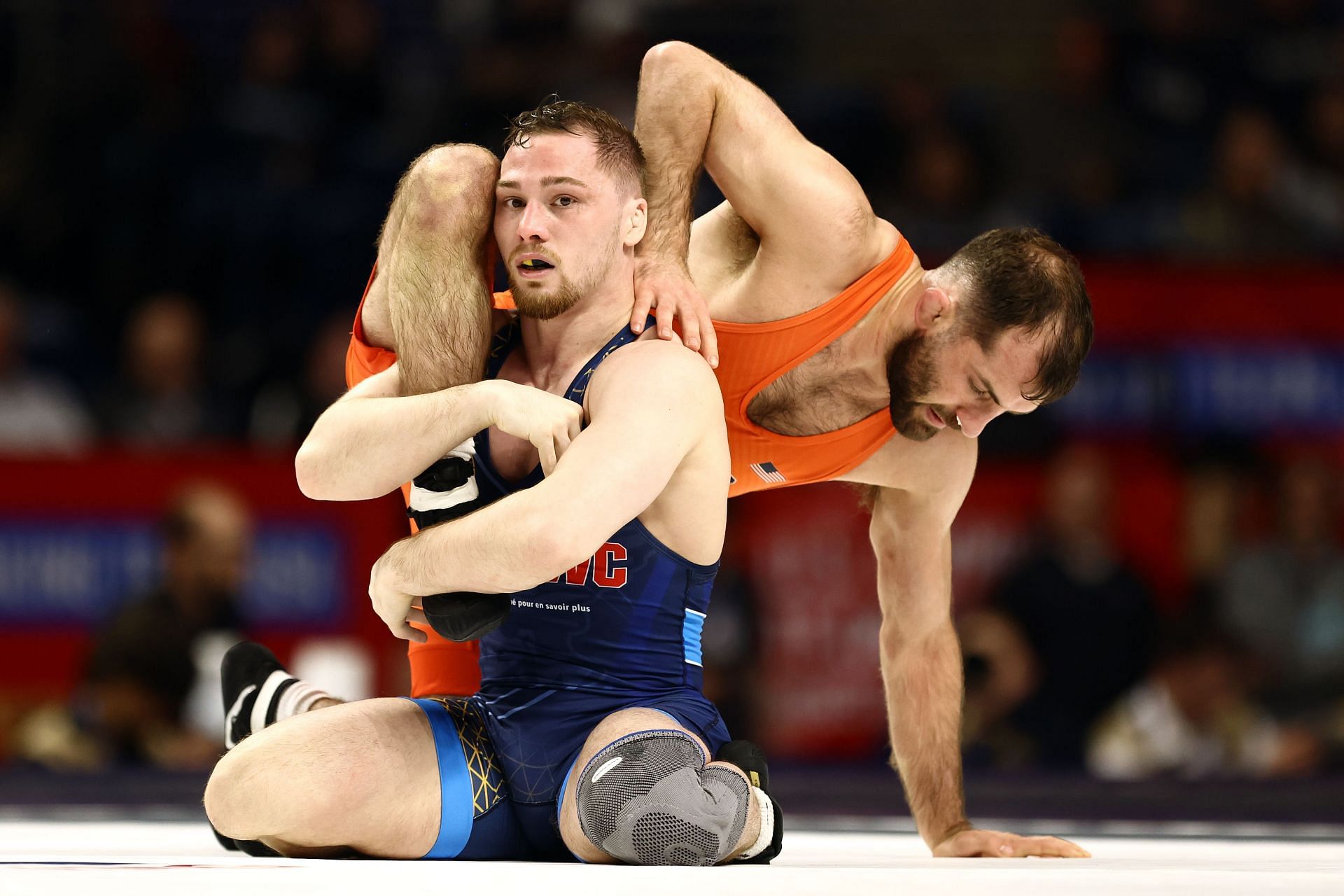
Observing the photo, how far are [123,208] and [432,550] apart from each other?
5.13m

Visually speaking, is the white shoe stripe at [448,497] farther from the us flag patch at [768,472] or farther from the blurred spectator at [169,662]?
the blurred spectator at [169,662]

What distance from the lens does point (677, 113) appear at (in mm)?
3291

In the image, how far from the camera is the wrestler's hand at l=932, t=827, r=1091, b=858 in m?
2.95

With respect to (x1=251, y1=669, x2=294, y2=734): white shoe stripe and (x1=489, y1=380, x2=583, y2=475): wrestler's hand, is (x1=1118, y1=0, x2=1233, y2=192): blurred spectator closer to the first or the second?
(x1=251, y1=669, x2=294, y2=734): white shoe stripe

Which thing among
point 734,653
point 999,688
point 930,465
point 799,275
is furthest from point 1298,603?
point 799,275

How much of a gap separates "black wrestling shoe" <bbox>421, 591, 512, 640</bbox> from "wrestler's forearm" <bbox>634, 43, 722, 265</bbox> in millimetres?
929

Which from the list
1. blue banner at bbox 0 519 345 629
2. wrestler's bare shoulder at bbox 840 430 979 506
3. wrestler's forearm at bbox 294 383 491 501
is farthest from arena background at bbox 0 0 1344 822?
wrestler's forearm at bbox 294 383 491 501

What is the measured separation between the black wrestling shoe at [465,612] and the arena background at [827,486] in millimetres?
2375

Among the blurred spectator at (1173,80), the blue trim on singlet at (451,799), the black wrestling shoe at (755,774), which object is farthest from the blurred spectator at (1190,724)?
the blue trim on singlet at (451,799)

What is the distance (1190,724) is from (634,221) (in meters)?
3.61

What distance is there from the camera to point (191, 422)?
20.8 ft

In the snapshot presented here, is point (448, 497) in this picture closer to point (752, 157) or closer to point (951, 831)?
point (752, 157)

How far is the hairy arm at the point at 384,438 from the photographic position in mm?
2572

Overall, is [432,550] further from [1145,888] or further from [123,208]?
[123,208]
